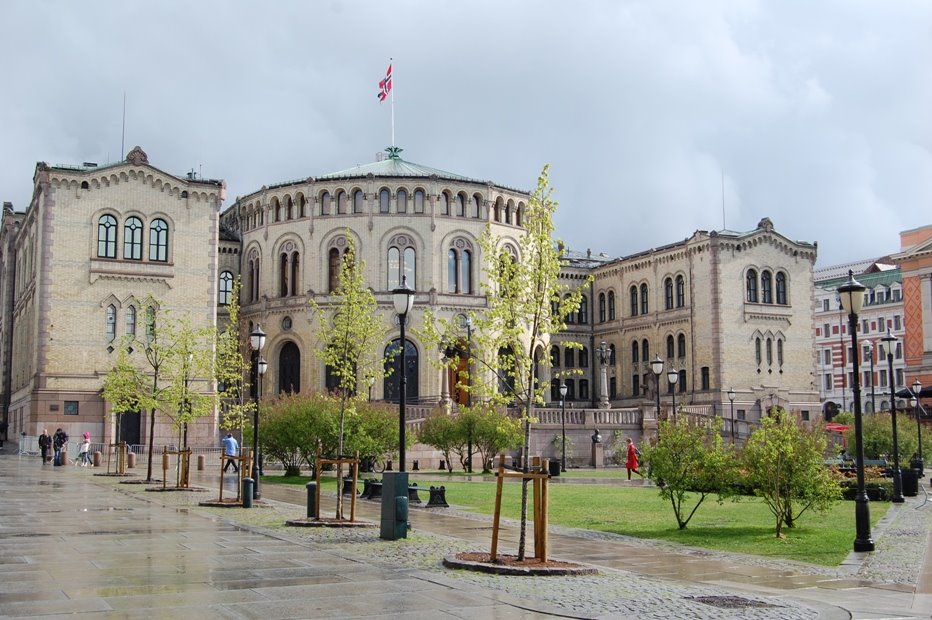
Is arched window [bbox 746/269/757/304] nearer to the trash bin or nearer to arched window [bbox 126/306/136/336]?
the trash bin

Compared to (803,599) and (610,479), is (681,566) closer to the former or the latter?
(803,599)

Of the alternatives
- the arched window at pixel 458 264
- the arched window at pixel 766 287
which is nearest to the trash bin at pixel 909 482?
the arched window at pixel 458 264

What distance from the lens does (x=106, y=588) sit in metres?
11.1

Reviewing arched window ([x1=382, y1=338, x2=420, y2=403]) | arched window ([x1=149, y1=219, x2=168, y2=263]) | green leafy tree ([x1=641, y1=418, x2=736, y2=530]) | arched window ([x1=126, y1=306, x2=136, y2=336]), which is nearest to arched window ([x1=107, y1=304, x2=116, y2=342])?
arched window ([x1=126, y1=306, x2=136, y2=336])

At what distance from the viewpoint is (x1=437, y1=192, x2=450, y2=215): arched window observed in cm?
6475

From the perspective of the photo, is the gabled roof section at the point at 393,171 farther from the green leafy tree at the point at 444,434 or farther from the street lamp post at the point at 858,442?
the street lamp post at the point at 858,442

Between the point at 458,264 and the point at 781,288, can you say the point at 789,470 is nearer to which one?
the point at 458,264

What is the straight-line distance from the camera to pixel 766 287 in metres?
73.5

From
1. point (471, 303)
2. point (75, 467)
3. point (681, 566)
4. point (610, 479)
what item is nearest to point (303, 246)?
point (471, 303)

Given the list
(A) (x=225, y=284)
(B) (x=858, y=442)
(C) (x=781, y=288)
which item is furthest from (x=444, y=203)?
(B) (x=858, y=442)

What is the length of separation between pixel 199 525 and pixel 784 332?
203 ft

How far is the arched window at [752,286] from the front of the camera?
72500mm

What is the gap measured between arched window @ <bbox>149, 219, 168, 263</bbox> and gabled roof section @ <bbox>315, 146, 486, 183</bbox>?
42.7ft

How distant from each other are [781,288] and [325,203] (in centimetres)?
3394
